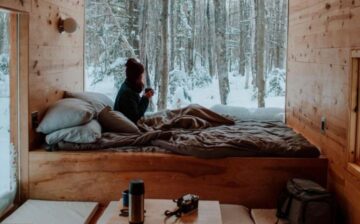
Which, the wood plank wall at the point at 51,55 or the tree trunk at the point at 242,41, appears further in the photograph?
the tree trunk at the point at 242,41

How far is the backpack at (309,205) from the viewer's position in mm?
3287

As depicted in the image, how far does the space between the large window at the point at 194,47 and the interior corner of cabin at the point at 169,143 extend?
1.74 feet

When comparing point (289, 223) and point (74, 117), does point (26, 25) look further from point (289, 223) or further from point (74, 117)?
point (289, 223)

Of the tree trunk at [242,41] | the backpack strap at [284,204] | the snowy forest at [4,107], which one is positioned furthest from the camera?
the tree trunk at [242,41]

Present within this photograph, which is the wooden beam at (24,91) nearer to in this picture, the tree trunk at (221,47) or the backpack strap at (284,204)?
the backpack strap at (284,204)

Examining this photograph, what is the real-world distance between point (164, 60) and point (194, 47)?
1.38 ft

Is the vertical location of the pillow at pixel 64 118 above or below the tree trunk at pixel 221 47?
below

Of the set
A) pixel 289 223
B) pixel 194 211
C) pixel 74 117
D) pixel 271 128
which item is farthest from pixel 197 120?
pixel 194 211

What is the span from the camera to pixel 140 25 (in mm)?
6254

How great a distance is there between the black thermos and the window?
144 centimetres

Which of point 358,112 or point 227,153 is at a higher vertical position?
point 358,112

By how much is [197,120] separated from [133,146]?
106 centimetres

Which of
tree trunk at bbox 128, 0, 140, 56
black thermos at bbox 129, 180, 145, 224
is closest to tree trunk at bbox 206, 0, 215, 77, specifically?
tree trunk at bbox 128, 0, 140, 56

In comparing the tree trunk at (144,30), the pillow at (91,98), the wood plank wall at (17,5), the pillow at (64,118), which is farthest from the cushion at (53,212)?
the tree trunk at (144,30)
